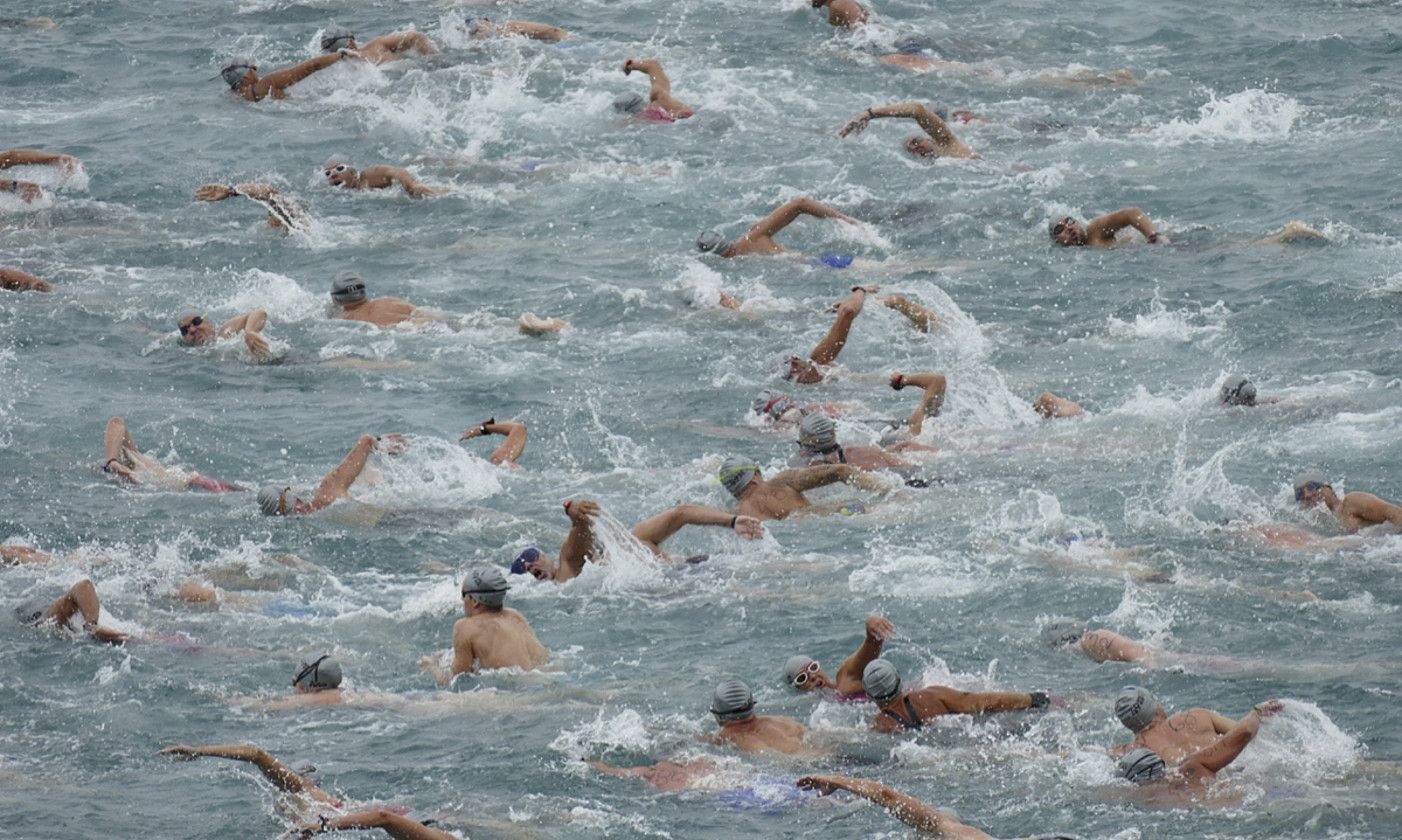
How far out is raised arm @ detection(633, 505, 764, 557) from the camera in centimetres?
1680

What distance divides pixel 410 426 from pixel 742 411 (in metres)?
3.01

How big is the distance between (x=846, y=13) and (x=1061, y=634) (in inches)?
684

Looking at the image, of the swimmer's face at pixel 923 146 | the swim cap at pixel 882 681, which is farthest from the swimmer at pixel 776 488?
the swimmer's face at pixel 923 146

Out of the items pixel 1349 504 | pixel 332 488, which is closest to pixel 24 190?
pixel 332 488

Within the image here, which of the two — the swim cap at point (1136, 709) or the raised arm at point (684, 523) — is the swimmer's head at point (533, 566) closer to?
the raised arm at point (684, 523)

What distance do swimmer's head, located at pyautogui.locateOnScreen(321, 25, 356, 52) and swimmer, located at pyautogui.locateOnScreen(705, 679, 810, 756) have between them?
17355mm

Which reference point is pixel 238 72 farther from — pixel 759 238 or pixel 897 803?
pixel 897 803

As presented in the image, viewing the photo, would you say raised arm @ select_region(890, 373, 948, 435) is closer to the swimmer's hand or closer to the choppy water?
the choppy water

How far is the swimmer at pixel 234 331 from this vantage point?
22172 mm

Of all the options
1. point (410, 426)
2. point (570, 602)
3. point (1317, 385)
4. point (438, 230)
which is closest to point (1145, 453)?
point (1317, 385)

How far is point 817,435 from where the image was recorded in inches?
732

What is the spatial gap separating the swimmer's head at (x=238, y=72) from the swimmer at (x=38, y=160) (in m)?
2.96

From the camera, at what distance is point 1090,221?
79.7 feet

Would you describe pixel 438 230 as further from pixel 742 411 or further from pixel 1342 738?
pixel 1342 738
